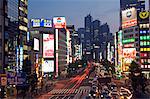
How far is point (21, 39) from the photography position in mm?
110188

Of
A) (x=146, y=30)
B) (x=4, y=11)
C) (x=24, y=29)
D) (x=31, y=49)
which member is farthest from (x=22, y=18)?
(x=146, y=30)

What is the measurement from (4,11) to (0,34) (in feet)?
19.8

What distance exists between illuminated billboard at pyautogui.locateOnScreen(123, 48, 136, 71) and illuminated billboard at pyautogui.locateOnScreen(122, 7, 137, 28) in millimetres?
10110

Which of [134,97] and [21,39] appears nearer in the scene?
[134,97]

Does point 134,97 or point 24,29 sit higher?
point 24,29

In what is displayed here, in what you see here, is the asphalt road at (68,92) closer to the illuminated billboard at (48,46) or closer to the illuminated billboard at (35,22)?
the illuminated billboard at (48,46)

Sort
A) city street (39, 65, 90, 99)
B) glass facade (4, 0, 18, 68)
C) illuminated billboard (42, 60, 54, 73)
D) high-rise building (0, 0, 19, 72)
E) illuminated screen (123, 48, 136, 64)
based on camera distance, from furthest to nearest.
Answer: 1. illuminated billboard (42, 60, 54, 73)
2. illuminated screen (123, 48, 136, 64)
3. glass facade (4, 0, 18, 68)
4. high-rise building (0, 0, 19, 72)
5. city street (39, 65, 90, 99)

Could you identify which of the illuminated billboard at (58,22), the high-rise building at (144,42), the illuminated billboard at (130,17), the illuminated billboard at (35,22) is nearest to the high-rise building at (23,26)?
the high-rise building at (144,42)

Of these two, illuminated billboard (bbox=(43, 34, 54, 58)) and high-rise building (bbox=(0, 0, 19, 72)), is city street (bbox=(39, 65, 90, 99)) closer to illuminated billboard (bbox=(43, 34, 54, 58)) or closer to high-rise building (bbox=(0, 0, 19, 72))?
high-rise building (bbox=(0, 0, 19, 72))

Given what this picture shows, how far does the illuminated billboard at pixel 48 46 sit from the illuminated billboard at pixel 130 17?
3169 cm

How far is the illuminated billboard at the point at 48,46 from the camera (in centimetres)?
14888

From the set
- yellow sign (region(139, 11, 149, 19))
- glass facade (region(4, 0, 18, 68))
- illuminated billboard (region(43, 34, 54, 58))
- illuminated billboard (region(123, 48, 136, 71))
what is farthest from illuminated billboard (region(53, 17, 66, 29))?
glass facade (region(4, 0, 18, 68))

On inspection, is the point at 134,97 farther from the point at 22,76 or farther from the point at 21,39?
the point at 21,39

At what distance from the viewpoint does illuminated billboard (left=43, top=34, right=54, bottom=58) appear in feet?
488
